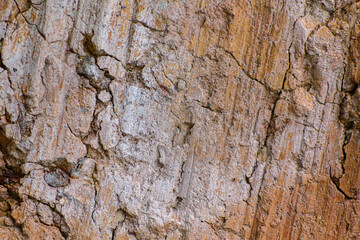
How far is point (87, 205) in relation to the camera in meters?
1.54

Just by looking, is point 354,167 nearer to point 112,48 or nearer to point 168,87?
point 168,87

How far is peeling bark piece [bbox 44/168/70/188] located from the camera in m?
1.53

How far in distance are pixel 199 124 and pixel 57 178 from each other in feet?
2.76

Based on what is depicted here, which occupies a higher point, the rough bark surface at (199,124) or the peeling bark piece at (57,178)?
the rough bark surface at (199,124)

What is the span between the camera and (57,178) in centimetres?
154

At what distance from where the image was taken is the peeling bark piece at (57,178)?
153cm

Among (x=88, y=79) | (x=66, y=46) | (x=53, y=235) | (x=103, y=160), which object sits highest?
(x=66, y=46)

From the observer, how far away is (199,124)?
1.58 metres

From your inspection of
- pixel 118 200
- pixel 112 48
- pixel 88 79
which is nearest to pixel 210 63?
pixel 112 48

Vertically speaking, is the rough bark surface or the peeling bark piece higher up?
the rough bark surface

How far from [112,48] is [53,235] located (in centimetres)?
107

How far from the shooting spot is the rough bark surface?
1531 millimetres

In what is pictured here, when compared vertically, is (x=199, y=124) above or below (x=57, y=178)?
above

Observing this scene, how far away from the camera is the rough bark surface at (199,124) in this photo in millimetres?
1531
